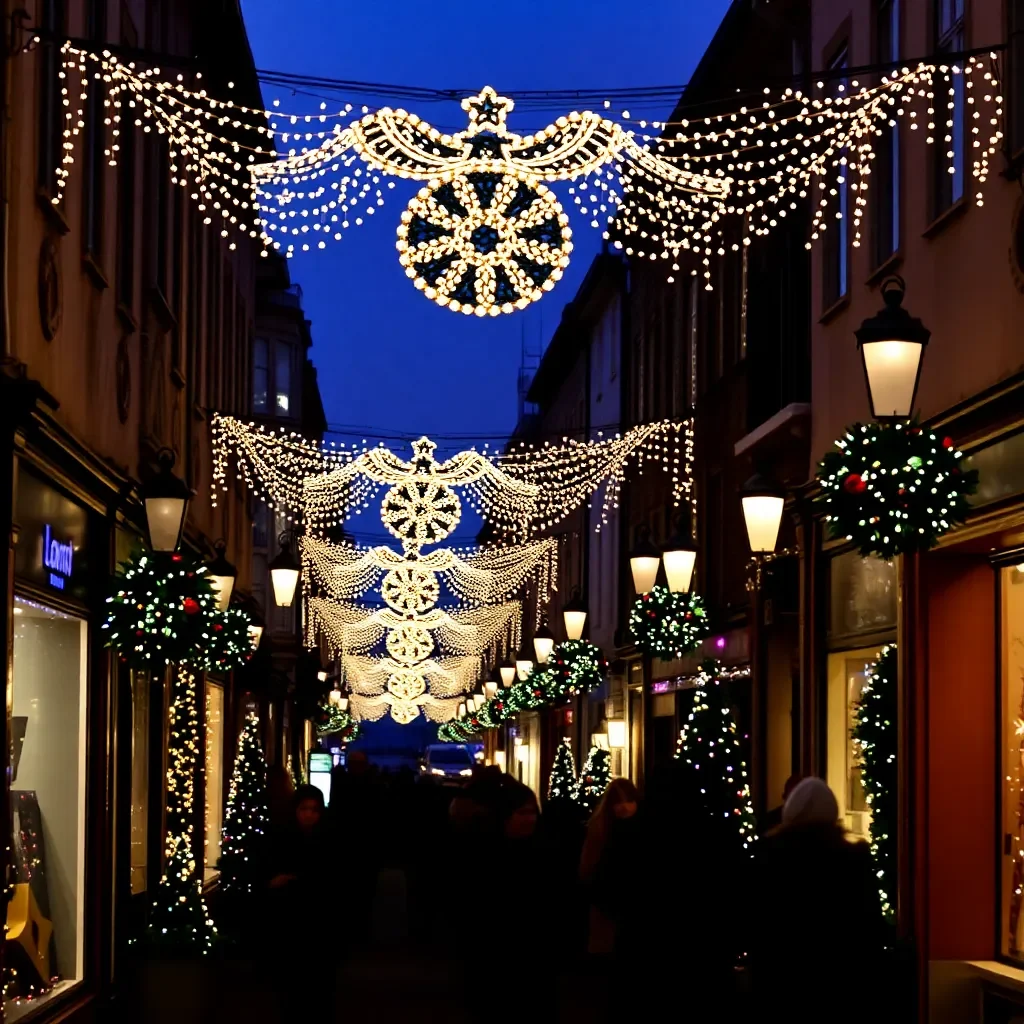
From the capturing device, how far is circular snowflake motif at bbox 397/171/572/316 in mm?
13305

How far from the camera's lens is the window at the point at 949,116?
14.1 metres

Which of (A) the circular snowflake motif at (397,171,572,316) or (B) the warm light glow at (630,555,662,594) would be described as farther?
(B) the warm light glow at (630,555,662,594)

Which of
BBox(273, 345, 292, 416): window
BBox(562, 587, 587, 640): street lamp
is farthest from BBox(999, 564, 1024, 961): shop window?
BBox(273, 345, 292, 416): window

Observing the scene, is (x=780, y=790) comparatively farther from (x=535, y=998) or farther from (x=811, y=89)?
(x=535, y=998)

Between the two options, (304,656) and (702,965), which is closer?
(702,965)

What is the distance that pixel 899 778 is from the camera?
14.7m

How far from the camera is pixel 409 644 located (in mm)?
61281

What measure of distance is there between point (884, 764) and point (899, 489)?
4411 mm

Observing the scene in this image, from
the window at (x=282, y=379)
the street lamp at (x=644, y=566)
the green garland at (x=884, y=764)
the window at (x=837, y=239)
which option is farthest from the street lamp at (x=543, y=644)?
the window at (x=282, y=379)

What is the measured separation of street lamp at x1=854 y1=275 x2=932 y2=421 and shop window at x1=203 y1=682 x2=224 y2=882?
1649 cm

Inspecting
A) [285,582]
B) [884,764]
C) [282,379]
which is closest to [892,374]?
[884,764]

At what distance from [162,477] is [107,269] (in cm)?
226

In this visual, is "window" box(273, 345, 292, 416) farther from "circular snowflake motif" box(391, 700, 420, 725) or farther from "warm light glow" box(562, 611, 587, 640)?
"circular snowflake motif" box(391, 700, 420, 725)

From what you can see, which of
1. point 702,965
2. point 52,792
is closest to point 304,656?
point 52,792
